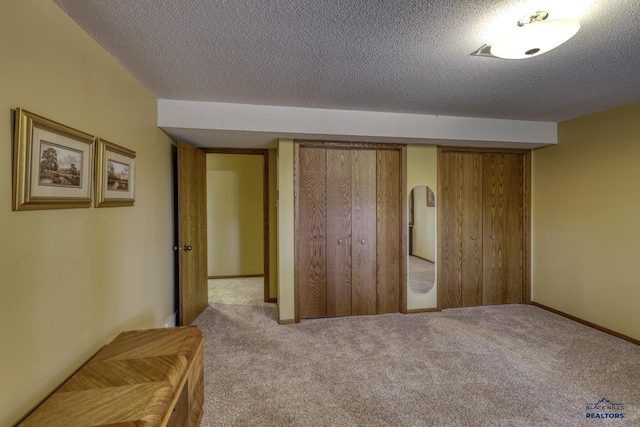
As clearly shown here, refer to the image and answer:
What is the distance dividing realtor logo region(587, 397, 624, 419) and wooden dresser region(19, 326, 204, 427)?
96.0 inches

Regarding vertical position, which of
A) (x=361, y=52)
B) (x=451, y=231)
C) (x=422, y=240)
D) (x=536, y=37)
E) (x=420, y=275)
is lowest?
(x=420, y=275)

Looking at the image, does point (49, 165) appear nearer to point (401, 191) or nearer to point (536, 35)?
point (536, 35)

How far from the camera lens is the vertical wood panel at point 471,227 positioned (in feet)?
11.8

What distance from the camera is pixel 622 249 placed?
2758 mm

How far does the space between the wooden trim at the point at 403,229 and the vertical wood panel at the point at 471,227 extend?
82 cm

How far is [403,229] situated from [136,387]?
289 cm

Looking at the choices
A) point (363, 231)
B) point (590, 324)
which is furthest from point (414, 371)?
point (590, 324)

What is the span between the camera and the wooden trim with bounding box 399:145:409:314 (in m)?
3.38

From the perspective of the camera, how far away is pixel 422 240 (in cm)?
344

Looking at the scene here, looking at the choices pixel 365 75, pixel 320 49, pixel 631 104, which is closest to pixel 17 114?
pixel 320 49

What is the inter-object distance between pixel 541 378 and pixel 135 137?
3.63 meters

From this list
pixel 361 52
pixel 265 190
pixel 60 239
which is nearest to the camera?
pixel 60 239

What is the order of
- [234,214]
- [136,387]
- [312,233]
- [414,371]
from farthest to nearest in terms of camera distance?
1. [234,214]
2. [312,233]
3. [414,371]
4. [136,387]

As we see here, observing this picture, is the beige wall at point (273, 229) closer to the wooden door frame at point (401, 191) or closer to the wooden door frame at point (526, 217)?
the wooden door frame at point (401, 191)
